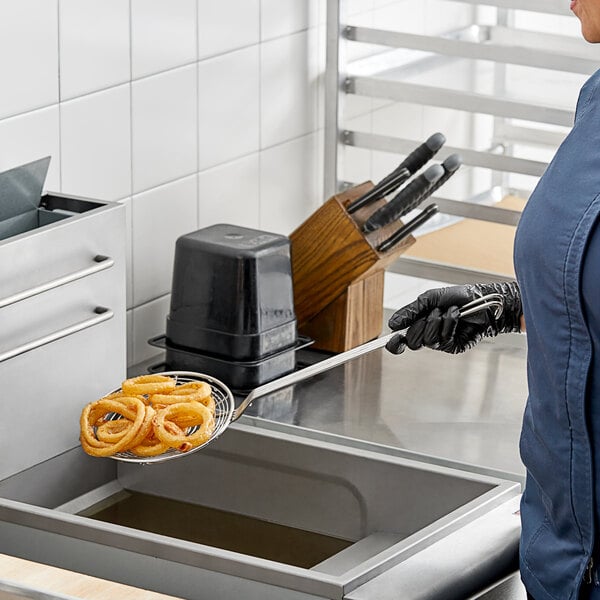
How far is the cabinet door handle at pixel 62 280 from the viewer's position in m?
1.29

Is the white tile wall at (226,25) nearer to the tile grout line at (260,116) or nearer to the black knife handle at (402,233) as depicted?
the tile grout line at (260,116)

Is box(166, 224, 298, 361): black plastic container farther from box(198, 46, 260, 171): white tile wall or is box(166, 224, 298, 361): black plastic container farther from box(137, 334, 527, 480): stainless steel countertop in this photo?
box(198, 46, 260, 171): white tile wall

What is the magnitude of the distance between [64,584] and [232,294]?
544 millimetres

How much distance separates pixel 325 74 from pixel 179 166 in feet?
1.20

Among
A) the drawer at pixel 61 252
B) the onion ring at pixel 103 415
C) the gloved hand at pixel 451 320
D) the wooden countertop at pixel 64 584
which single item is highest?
the drawer at pixel 61 252

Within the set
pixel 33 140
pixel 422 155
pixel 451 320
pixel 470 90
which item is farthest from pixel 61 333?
pixel 470 90

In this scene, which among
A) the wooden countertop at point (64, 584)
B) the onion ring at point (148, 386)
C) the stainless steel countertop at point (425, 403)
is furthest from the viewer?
the stainless steel countertop at point (425, 403)

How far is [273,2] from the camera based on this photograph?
1.91m

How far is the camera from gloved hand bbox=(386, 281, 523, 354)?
1338mm

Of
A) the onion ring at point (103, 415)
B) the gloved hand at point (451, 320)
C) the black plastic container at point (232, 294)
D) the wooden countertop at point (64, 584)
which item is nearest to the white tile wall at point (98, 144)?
the black plastic container at point (232, 294)

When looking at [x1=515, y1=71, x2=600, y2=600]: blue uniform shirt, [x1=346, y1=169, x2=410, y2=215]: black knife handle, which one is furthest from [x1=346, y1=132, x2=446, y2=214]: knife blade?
[x1=515, y1=71, x2=600, y2=600]: blue uniform shirt

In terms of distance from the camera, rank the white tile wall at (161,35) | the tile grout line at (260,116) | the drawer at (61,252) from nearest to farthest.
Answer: the drawer at (61,252) → the white tile wall at (161,35) → the tile grout line at (260,116)

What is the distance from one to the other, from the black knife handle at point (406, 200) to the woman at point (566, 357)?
642 mm

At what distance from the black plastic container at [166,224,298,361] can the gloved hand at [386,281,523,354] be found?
0.90 feet
